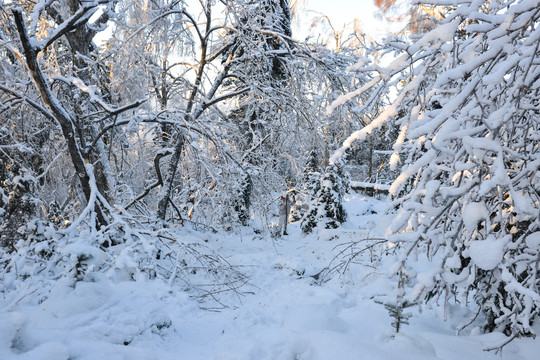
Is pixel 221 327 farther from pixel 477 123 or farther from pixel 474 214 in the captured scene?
pixel 477 123

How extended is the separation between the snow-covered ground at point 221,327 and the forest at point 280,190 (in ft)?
0.07

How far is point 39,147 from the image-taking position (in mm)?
6156

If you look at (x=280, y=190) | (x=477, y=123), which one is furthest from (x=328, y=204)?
(x=477, y=123)

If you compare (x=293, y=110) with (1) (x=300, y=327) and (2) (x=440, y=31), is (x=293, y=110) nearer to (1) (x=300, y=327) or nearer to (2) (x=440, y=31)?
(1) (x=300, y=327)

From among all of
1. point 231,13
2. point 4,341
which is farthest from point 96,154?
point 4,341

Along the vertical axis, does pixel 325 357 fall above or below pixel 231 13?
below

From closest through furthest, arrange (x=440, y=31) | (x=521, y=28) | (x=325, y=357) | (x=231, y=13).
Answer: (x=521, y=28) < (x=440, y=31) < (x=325, y=357) < (x=231, y=13)

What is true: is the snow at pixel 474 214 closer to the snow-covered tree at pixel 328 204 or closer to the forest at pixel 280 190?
the forest at pixel 280 190

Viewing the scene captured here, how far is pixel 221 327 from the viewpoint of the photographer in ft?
11.8

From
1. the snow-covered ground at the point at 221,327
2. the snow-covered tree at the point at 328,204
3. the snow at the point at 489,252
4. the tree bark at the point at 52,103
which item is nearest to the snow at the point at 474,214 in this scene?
the snow at the point at 489,252

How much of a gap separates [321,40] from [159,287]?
4.76 metres

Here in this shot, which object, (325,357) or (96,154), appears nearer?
(325,357)

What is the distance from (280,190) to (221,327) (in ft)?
13.3

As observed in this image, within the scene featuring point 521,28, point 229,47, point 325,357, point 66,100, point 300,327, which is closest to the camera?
point 521,28
